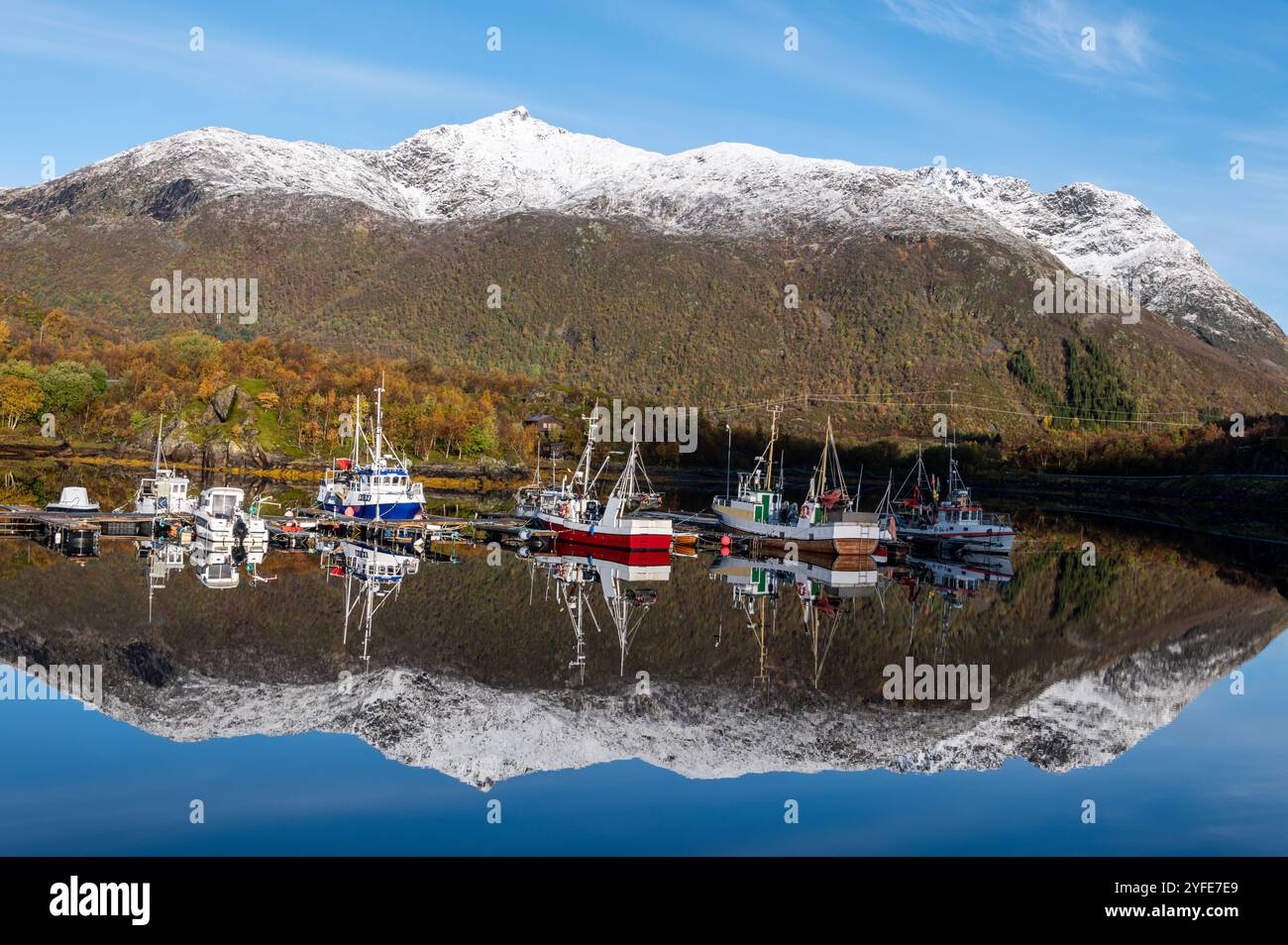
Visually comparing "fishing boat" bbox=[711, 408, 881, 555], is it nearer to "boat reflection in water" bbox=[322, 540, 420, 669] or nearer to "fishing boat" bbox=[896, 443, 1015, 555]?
"fishing boat" bbox=[896, 443, 1015, 555]

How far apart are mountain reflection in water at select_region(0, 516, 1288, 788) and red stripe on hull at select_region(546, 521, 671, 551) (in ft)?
10.2

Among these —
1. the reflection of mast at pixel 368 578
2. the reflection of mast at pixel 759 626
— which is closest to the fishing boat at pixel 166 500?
the reflection of mast at pixel 368 578

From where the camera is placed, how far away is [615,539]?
5969cm

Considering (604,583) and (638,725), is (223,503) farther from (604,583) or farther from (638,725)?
(638,725)

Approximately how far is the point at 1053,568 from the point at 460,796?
44365 mm

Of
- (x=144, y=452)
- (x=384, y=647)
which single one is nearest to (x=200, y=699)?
(x=384, y=647)

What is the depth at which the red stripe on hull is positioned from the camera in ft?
192

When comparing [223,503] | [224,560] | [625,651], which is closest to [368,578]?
[224,560]

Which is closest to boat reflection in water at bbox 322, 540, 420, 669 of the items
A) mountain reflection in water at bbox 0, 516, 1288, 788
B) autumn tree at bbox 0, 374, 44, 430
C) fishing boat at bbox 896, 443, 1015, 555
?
mountain reflection in water at bbox 0, 516, 1288, 788

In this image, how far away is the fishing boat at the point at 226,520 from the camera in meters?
55.6

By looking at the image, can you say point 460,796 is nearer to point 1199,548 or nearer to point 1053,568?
point 1053,568

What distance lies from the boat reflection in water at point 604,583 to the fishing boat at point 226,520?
1302cm

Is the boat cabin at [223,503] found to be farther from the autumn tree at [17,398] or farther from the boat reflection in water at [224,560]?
the autumn tree at [17,398]

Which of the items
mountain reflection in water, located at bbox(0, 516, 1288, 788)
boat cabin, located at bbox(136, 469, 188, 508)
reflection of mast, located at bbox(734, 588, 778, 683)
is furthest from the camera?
boat cabin, located at bbox(136, 469, 188, 508)
